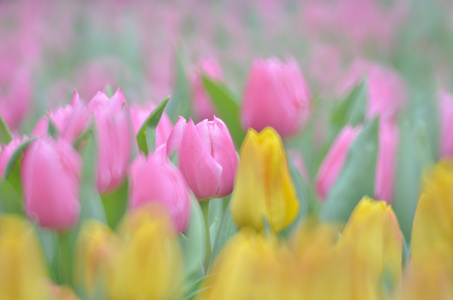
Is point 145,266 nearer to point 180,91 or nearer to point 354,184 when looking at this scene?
point 354,184

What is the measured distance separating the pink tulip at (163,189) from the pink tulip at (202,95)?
0.32 m

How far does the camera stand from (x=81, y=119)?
0.40 metres

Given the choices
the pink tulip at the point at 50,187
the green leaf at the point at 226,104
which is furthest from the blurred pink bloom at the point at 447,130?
the pink tulip at the point at 50,187

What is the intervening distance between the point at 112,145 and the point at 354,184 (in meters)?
0.20

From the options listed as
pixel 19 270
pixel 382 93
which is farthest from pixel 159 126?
pixel 382 93

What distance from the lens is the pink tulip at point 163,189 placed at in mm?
333

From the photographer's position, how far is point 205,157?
1.25 feet

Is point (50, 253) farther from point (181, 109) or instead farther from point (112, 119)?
point (181, 109)

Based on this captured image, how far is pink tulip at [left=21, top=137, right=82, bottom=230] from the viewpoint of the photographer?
33cm

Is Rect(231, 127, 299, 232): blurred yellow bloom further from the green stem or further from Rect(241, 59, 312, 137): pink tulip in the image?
Rect(241, 59, 312, 137): pink tulip

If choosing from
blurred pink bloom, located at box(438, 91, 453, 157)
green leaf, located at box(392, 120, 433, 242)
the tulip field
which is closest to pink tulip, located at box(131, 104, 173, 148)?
the tulip field

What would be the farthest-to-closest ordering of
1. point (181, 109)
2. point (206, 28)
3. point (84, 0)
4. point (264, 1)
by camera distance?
point (84, 0)
point (264, 1)
point (206, 28)
point (181, 109)

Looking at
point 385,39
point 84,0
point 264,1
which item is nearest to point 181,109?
point 385,39

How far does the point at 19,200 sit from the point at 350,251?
0.22 meters
